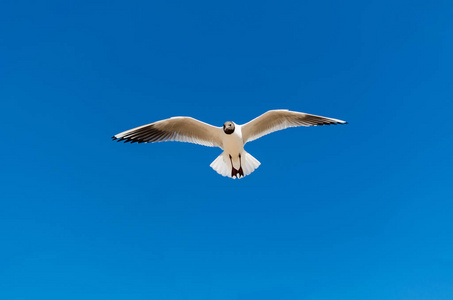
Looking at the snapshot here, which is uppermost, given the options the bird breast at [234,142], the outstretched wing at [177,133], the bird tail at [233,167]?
the outstretched wing at [177,133]

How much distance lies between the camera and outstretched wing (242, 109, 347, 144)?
6.16 metres

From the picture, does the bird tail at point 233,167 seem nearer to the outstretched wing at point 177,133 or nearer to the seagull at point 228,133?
the seagull at point 228,133

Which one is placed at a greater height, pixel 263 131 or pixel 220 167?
pixel 263 131

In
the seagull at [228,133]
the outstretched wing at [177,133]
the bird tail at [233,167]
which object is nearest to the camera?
the outstretched wing at [177,133]

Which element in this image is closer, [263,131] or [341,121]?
[341,121]

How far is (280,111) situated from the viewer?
20.2ft

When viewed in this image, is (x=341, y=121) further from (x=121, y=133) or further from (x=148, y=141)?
(x=121, y=133)

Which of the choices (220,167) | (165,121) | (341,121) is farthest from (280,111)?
(165,121)

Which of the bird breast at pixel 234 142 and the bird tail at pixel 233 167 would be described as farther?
the bird tail at pixel 233 167

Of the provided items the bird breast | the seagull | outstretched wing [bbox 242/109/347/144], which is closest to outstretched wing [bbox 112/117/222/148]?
the seagull

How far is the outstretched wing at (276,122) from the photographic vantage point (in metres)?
6.16

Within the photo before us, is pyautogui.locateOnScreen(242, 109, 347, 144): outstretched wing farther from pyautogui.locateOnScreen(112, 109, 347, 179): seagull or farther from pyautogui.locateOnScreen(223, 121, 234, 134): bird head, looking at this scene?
pyautogui.locateOnScreen(223, 121, 234, 134): bird head

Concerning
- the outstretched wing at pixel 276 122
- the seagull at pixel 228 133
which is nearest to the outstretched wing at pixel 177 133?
the seagull at pixel 228 133

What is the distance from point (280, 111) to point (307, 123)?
61cm
